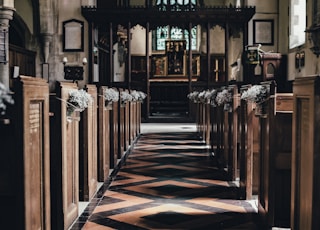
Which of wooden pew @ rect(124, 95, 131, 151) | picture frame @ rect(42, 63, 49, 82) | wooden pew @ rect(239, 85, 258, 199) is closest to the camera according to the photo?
wooden pew @ rect(239, 85, 258, 199)

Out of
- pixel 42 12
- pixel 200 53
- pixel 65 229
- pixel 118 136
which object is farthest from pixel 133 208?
pixel 200 53

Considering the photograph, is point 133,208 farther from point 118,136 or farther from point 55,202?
point 118,136

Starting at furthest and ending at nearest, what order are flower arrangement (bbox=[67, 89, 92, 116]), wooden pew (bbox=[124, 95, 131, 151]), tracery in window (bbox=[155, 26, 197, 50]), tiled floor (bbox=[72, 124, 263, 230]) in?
tracery in window (bbox=[155, 26, 197, 50]) → wooden pew (bbox=[124, 95, 131, 151]) → tiled floor (bbox=[72, 124, 263, 230]) → flower arrangement (bbox=[67, 89, 92, 116])

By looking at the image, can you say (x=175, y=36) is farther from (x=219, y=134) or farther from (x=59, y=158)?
(x=59, y=158)

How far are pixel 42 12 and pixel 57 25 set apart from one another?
2.29ft

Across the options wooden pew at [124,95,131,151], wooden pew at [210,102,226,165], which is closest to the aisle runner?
wooden pew at [210,102,226,165]

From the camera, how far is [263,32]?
17422mm

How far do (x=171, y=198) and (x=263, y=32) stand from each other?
13578 mm

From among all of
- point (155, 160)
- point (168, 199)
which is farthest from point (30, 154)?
point (155, 160)

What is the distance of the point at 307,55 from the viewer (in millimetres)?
14250

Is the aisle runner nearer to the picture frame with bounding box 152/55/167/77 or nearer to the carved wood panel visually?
the carved wood panel

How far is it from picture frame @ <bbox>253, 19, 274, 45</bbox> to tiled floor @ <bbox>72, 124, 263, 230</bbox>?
415 inches

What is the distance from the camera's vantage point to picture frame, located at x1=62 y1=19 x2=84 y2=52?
17234 mm

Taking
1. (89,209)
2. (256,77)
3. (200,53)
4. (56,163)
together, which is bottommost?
(89,209)
